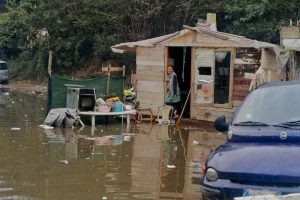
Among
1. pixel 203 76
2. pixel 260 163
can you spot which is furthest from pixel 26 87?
pixel 260 163

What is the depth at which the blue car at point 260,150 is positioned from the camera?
19.4ft

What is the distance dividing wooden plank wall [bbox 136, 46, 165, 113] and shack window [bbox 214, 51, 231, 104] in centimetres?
178

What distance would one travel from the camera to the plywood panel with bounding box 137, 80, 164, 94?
18703mm

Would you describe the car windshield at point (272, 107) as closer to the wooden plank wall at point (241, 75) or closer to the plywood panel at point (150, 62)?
the wooden plank wall at point (241, 75)

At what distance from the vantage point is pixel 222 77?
18.1 meters

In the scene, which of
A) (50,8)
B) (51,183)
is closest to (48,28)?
(50,8)

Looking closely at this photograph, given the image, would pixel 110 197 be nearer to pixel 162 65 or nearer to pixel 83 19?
pixel 162 65

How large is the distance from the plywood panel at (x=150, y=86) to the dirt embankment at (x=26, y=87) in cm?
1424

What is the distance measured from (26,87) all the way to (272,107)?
104ft

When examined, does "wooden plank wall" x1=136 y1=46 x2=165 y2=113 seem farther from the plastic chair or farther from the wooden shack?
the plastic chair

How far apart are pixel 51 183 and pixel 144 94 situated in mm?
10061

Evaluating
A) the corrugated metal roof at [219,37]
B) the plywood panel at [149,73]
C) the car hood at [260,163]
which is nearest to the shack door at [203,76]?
the corrugated metal roof at [219,37]

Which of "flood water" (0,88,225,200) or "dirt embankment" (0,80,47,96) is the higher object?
"dirt embankment" (0,80,47,96)

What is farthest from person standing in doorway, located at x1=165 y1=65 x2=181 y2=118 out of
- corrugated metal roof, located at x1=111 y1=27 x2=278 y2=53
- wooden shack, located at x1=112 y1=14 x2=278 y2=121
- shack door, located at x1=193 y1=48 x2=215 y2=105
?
corrugated metal roof, located at x1=111 y1=27 x2=278 y2=53
